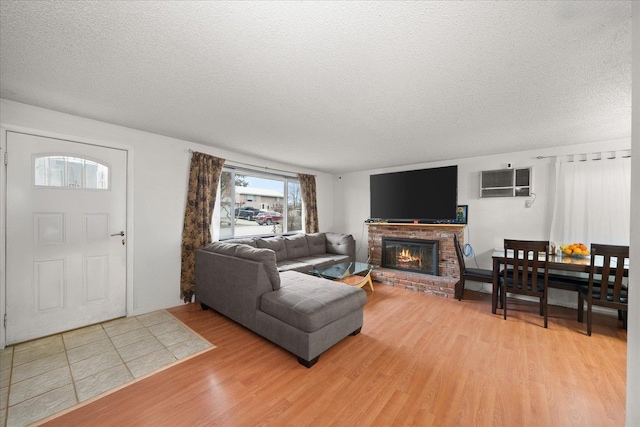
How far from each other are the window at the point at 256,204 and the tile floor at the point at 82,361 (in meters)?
1.74

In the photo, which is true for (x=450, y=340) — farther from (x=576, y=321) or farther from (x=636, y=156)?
(x=636, y=156)

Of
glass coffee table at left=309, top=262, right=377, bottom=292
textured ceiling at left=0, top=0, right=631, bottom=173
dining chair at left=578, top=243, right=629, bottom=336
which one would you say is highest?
textured ceiling at left=0, top=0, right=631, bottom=173

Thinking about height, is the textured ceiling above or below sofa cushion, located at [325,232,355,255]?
above

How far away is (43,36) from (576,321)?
220 inches

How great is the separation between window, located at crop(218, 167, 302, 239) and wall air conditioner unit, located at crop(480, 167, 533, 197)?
3579mm

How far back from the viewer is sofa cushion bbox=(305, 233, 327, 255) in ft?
17.0

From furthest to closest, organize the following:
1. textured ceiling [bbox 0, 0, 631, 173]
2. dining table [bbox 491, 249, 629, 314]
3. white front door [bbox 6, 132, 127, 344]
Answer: dining table [bbox 491, 249, 629, 314]
white front door [bbox 6, 132, 127, 344]
textured ceiling [bbox 0, 0, 631, 173]

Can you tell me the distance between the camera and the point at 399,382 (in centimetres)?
196

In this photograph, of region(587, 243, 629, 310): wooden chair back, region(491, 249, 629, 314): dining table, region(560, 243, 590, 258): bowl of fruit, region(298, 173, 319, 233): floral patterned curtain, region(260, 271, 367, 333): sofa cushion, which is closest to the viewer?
region(260, 271, 367, 333): sofa cushion

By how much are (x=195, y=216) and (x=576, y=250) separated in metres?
5.16

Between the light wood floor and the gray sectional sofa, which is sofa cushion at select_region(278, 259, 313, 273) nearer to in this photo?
the gray sectional sofa

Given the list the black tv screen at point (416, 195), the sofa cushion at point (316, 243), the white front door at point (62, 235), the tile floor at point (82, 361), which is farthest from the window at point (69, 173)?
the black tv screen at point (416, 195)

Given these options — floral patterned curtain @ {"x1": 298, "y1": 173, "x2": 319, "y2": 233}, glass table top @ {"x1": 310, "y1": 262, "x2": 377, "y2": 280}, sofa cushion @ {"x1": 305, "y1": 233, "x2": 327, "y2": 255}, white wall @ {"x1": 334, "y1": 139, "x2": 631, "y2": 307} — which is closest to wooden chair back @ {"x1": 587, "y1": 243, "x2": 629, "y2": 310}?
white wall @ {"x1": 334, "y1": 139, "x2": 631, "y2": 307}

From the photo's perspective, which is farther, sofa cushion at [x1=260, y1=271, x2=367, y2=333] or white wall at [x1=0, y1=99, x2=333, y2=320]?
white wall at [x1=0, y1=99, x2=333, y2=320]
